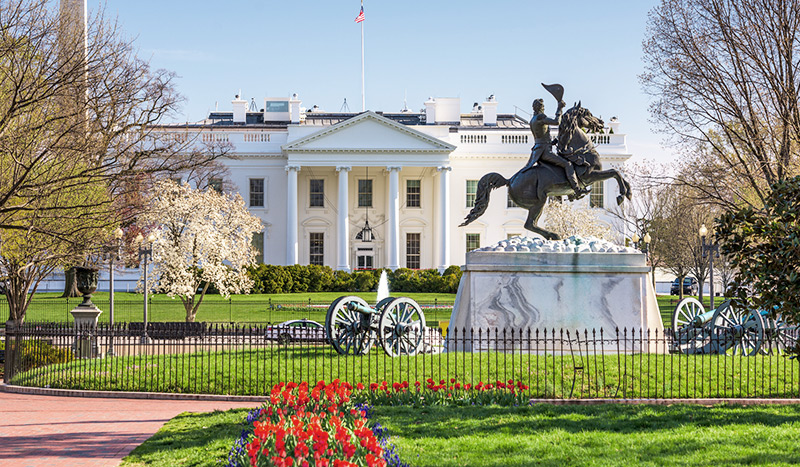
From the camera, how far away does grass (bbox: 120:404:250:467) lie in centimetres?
756

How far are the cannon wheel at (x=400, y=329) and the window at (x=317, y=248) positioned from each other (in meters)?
42.2

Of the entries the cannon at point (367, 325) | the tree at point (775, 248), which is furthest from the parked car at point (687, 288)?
the tree at point (775, 248)

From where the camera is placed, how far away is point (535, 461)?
23.2ft

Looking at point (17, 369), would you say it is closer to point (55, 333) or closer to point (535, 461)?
point (55, 333)

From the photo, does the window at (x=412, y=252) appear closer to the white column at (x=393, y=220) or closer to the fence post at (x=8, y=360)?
the white column at (x=393, y=220)

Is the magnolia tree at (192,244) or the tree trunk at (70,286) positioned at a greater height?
the magnolia tree at (192,244)

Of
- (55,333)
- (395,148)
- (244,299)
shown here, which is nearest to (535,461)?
(55,333)

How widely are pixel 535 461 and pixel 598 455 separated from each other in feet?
2.24

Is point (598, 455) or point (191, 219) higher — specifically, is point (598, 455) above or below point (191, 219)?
below

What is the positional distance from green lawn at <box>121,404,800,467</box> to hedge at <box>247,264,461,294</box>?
34.4 m

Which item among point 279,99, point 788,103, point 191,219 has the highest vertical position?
point 279,99

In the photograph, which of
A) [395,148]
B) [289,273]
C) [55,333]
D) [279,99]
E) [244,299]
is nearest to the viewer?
[55,333]

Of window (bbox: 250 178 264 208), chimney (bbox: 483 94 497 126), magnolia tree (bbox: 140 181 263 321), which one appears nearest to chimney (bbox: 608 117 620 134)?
chimney (bbox: 483 94 497 126)

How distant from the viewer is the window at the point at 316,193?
56.6 m
